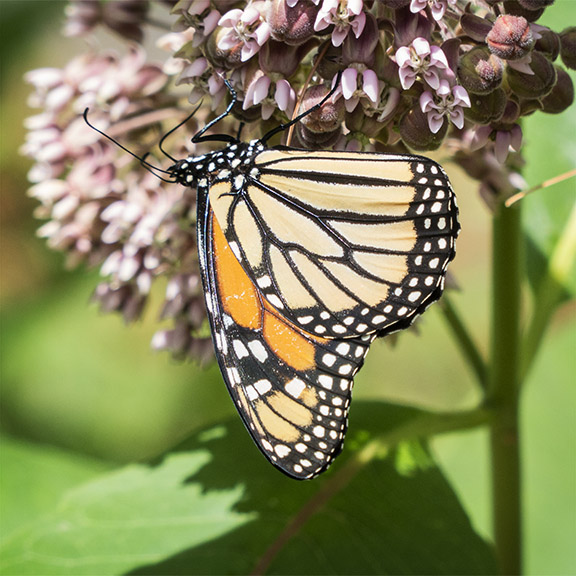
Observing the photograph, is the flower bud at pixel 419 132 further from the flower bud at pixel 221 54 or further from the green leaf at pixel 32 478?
the green leaf at pixel 32 478

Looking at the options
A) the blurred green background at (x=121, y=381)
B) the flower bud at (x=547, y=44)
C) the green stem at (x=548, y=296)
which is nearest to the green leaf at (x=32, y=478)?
the blurred green background at (x=121, y=381)

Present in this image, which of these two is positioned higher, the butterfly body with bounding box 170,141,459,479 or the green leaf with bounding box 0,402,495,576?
the butterfly body with bounding box 170,141,459,479

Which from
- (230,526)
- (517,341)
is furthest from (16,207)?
(517,341)

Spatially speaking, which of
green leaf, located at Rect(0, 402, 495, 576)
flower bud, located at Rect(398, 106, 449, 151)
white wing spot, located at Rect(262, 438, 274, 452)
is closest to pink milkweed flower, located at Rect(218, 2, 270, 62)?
flower bud, located at Rect(398, 106, 449, 151)

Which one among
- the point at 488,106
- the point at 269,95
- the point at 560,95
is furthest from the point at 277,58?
the point at 560,95

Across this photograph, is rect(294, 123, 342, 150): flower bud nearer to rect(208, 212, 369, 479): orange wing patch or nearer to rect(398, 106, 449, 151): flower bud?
rect(398, 106, 449, 151): flower bud
